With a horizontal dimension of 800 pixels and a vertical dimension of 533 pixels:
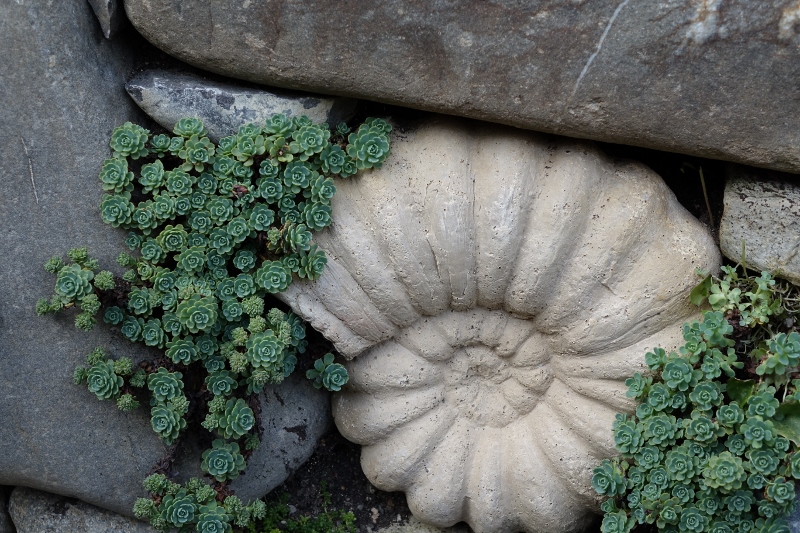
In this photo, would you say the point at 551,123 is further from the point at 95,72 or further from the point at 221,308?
the point at 95,72

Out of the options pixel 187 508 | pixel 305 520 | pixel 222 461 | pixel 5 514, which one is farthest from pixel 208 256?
pixel 5 514

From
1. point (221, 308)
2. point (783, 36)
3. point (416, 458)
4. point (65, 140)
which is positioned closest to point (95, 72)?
point (65, 140)

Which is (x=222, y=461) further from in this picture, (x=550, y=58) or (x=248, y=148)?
(x=550, y=58)

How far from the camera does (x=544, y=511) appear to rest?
2322 millimetres

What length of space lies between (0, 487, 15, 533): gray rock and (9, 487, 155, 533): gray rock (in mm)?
98

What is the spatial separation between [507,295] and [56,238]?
122cm

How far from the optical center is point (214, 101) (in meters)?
2.11

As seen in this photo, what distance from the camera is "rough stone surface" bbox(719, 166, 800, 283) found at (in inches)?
79.9

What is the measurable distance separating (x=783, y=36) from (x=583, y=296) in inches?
31.0

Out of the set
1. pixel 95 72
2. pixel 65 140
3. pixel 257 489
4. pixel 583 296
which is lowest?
pixel 257 489

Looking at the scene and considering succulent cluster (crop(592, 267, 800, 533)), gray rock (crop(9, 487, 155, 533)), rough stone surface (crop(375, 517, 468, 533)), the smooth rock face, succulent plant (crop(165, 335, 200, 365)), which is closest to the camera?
the smooth rock face

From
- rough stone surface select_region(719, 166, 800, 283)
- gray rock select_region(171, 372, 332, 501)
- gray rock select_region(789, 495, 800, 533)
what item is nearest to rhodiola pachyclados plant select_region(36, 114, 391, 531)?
gray rock select_region(171, 372, 332, 501)

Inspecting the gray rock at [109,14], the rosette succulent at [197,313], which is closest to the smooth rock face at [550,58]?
the gray rock at [109,14]

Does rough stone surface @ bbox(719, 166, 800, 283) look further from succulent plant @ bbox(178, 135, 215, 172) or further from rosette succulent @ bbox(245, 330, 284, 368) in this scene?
succulent plant @ bbox(178, 135, 215, 172)
